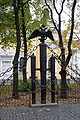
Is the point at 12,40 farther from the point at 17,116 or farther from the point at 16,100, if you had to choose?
the point at 17,116

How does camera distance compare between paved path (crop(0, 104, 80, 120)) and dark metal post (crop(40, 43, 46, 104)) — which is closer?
paved path (crop(0, 104, 80, 120))

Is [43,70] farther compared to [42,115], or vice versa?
[43,70]

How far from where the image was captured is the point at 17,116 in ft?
18.9

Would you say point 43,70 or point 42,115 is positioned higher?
point 43,70

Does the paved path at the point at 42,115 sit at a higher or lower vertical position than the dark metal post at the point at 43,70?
lower

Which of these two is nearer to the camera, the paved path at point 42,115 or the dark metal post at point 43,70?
the paved path at point 42,115

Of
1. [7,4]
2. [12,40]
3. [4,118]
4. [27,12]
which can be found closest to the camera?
[4,118]

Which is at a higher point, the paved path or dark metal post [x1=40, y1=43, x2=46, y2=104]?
dark metal post [x1=40, y1=43, x2=46, y2=104]

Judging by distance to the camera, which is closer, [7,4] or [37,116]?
[37,116]

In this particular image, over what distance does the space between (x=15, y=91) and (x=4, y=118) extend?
3794 mm

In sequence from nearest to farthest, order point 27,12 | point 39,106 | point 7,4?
1. point 39,106
2. point 7,4
3. point 27,12

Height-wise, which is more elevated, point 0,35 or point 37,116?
point 0,35

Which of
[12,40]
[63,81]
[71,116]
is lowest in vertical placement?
[71,116]

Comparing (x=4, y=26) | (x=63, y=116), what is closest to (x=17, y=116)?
(x=63, y=116)
